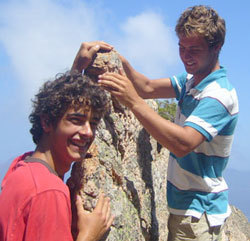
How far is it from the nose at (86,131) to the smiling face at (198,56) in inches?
94.4

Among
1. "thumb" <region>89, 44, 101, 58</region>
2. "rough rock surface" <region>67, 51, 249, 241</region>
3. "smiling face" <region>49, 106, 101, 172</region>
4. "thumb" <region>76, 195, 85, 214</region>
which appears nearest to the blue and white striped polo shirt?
"rough rock surface" <region>67, 51, 249, 241</region>

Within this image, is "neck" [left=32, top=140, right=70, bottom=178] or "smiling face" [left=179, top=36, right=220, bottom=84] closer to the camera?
"neck" [left=32, top=140, right=70, bottom=178]

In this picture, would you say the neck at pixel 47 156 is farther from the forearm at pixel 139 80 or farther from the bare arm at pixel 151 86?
the bare arm at pixel 151 86

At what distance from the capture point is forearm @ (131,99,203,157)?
528cm

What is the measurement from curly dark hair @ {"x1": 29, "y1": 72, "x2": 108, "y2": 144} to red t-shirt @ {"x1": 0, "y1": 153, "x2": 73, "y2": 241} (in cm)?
85

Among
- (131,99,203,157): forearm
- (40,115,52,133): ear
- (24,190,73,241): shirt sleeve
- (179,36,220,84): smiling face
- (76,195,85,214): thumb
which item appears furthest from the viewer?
(179,36,220,84): smiling face

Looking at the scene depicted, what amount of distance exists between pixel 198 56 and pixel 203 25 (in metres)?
0.46

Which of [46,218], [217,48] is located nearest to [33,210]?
[46,218]

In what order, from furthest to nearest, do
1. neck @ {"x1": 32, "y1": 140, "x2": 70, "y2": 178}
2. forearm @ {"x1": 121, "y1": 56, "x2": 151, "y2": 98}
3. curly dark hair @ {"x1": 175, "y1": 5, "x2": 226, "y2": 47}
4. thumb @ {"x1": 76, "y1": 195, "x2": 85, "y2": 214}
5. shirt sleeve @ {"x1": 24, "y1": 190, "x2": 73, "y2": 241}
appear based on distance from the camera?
forearm @ {"x1": 121, "y1": 56, "x2": 151, "y2": 98}, curly dark hair @ {"x1": 175, "y1": 5, "x2": 226, "y2": 47}, thumb @ {"x1": 76, "y1": 195, "x2": 85, "y2": 214}, neck @ {"x1": 32, "y1": 140, "x2": 70, "y2": 178}, shirt sleeve @ {"x1": 24, "y1": 190, "x2": 73, "y2": 241}

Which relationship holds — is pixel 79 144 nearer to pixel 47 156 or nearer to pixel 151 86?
pixel 47 156

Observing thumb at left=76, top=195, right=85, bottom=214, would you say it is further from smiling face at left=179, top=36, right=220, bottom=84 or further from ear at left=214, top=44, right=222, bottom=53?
ear at left=214, top=44, right=222, bottom=53

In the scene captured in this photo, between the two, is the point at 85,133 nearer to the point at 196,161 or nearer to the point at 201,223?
the point at 196,161

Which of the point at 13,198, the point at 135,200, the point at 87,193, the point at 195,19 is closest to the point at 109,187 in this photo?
the point at 87,193

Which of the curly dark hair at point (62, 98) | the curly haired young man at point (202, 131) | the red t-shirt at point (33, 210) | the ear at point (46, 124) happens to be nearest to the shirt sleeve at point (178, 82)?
the curly haired young man at point (202, 131)
